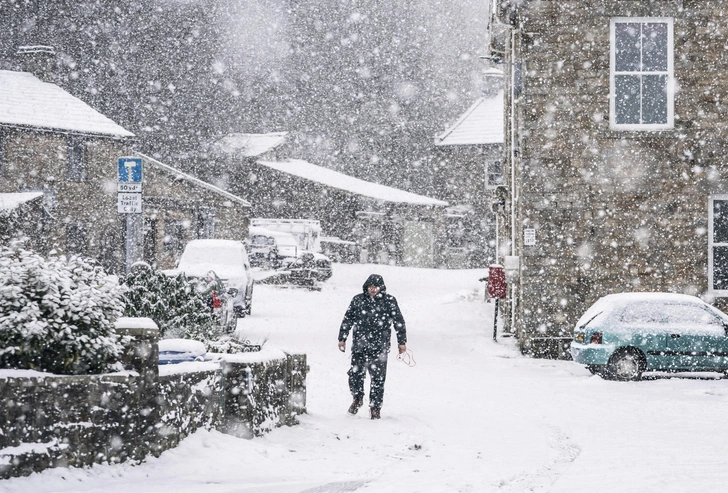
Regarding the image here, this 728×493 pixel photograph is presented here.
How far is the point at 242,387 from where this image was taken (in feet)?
28.2

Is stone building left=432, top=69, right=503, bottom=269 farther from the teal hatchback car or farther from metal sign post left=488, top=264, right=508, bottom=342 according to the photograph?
the teal hatchback car

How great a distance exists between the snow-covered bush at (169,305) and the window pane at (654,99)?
10.9 m

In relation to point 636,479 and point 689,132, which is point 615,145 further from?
point 636,479

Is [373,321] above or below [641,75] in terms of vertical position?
below

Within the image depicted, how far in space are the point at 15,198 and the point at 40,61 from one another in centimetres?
1158

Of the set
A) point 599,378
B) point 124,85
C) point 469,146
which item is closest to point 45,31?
point 124,85

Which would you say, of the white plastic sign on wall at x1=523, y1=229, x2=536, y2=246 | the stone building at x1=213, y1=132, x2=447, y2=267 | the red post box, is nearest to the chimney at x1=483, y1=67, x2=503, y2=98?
the stone building at x1=213, y1=132, x2=447, y2=267

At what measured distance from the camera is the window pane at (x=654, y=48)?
18250 mm

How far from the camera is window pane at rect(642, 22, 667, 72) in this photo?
18250 millimetres

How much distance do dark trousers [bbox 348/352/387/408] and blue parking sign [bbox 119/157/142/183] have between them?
3.73 m

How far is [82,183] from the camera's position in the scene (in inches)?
1491

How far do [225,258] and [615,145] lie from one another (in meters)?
9.44

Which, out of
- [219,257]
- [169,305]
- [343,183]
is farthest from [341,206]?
[169,305]

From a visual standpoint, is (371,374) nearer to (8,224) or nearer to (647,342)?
(647,342)
